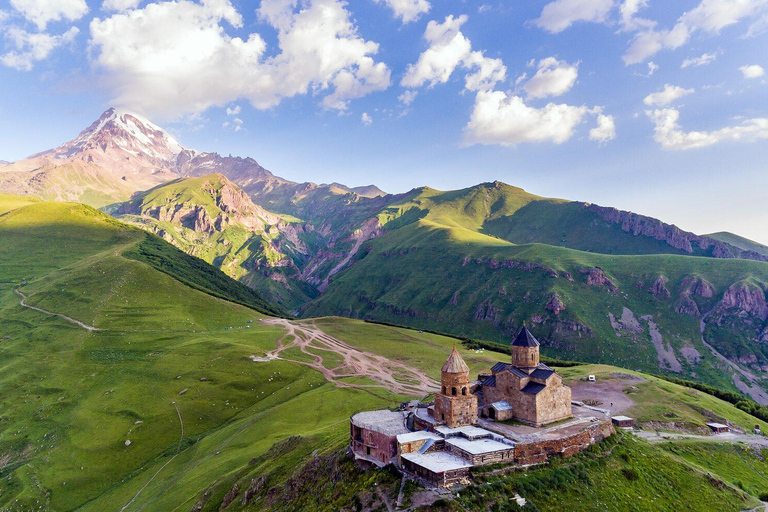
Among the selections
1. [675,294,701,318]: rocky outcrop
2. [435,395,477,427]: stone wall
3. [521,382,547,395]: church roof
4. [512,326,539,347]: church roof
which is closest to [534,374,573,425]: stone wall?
[521,382,547,395]: church roof

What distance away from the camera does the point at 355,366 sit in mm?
122812

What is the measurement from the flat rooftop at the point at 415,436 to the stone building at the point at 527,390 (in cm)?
1067

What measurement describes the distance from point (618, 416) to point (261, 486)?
56440 millimetres

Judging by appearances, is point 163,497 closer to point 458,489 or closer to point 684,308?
point 458,489

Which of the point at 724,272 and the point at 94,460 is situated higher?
the point at 724,272

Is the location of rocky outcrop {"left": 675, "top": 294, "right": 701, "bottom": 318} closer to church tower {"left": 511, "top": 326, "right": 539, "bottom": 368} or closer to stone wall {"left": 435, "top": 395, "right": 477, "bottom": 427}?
church tower {"left": 511, "top": 326, "right": 539, "bottom": 368}

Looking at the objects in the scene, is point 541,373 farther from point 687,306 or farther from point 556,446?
point 687,306

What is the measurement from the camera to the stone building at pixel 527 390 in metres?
49.1

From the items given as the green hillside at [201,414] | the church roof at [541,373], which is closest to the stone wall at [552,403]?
the church roof at [541,373]

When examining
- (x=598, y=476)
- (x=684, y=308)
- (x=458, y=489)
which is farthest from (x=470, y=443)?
(x=684, y=308)

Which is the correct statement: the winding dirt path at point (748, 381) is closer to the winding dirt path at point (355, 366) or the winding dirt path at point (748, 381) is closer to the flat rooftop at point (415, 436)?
the winding dirt path at point (355, 366)

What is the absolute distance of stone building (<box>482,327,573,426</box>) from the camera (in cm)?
4909

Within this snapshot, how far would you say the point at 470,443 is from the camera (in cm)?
4191

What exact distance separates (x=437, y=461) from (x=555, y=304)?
176 m
